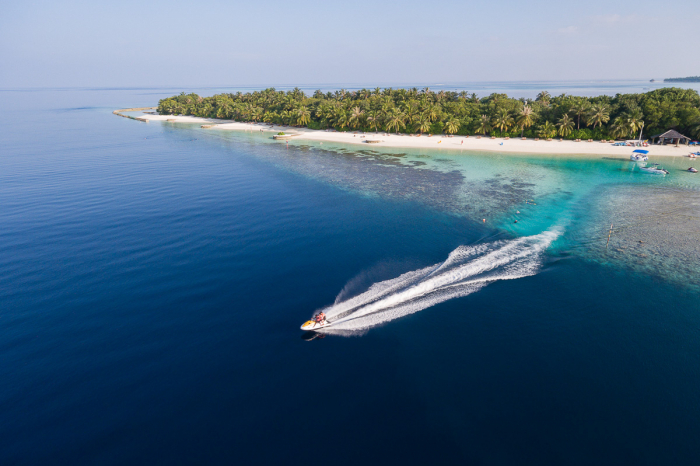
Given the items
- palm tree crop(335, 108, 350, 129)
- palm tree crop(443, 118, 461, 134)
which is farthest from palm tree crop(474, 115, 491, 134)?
palm tree crop(335, 108, 350, 129)

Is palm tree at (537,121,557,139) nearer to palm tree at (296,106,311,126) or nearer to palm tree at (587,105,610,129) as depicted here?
palm tree at (587,105,610,129)

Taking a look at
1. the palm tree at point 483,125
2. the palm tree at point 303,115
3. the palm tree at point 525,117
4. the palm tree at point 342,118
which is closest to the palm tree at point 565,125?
the palm tree at point 525,117

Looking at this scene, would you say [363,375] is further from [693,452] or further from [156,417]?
[693,452]

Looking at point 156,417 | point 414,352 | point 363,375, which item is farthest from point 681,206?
point 156,417

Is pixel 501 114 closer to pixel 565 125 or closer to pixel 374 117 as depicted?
pixel 565 125

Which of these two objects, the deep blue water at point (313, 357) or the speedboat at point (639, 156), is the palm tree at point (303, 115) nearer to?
the deep blue water at point (313, 357)

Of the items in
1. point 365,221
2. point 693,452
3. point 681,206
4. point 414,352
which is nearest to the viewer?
point 693,452
